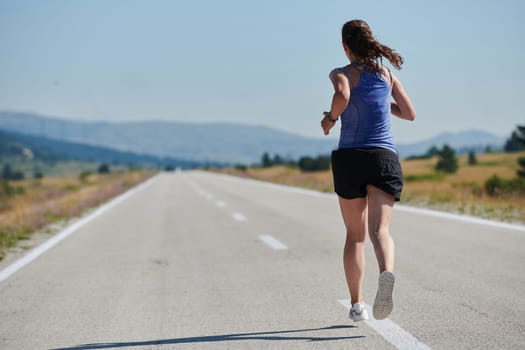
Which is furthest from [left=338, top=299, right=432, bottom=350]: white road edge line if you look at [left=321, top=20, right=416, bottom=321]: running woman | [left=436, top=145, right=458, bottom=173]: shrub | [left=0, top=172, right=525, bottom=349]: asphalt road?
[left=436, top=145, right=458, bottom=173]: shrub

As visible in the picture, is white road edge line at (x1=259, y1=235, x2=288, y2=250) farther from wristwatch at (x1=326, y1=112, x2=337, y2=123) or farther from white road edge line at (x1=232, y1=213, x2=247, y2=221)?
wristwatch at (x1=326, y1=112, x2=337, y2=123)

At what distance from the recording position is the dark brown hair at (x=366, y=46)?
453 centimetres

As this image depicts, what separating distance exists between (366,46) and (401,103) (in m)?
0.51

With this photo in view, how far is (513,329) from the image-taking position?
4527mm

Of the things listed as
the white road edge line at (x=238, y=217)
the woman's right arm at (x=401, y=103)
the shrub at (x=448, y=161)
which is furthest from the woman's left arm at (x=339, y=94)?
the shrub at (x=448, y=161)

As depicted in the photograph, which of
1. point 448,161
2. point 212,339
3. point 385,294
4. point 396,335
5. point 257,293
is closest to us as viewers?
point 385,294

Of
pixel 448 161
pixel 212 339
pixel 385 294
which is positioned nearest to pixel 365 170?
pixel 385 294

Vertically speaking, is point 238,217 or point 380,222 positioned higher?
point 380,222

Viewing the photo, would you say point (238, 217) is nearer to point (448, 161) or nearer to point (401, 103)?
point (401, 103)

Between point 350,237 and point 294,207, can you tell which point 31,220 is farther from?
point 350,237

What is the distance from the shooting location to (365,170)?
175 inches

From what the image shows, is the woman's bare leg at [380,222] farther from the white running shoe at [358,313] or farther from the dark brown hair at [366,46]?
the dark brown hair at [366,46]

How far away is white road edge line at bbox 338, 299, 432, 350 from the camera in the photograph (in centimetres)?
423

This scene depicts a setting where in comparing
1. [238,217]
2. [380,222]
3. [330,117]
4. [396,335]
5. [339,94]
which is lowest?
[238,217]
